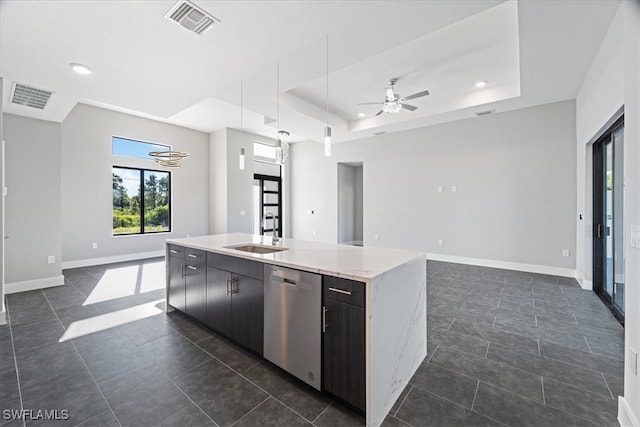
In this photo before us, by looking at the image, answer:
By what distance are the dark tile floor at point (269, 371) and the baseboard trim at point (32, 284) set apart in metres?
0.69

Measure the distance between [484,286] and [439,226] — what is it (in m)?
2.07

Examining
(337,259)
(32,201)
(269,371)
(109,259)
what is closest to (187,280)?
(269,371)

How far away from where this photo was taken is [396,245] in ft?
21.9

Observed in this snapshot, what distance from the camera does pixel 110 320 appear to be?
3006 millimetres

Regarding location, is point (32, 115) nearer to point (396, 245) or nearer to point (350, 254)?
point (350, 254)

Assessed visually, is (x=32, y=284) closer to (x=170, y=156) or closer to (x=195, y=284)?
(x=170, y=156)

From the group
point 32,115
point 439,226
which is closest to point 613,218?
point 439,226

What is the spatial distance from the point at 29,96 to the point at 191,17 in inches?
118

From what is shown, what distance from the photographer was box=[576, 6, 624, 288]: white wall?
257 centimetres

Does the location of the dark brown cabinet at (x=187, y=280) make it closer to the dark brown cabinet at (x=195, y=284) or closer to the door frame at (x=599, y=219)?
the dark brown cabinet at (x=195, y=284)

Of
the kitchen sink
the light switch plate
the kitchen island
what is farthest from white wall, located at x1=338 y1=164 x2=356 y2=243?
the light switch plate

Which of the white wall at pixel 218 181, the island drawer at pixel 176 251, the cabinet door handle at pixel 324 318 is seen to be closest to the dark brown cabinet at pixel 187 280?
the island drawer at pixel 176 251

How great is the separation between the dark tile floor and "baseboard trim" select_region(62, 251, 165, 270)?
2.08 meters

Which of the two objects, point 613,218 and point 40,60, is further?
point 613,218
